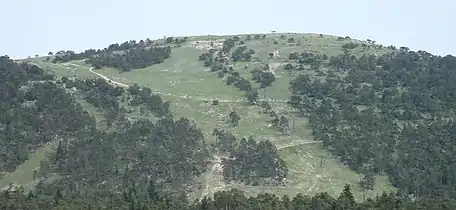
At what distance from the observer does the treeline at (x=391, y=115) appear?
4117 inches

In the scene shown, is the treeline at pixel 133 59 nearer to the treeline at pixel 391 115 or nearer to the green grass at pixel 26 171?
the treeline at pixel 391 115

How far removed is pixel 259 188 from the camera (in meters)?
97.7

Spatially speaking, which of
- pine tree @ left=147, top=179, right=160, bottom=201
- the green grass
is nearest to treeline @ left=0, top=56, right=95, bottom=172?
the green grass

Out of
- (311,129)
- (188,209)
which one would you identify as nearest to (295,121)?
(311,129)

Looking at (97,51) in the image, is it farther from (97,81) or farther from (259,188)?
(259,188)

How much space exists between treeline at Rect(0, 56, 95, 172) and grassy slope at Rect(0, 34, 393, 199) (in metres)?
19.9

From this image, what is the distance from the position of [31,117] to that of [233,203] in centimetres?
4750

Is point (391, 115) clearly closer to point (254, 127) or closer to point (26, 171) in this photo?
point (254, 127)

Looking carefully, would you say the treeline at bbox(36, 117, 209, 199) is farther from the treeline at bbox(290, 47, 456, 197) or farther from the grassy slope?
the treeline at bbox(290, 47, 456, 197)

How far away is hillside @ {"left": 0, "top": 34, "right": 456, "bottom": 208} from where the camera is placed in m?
99.4

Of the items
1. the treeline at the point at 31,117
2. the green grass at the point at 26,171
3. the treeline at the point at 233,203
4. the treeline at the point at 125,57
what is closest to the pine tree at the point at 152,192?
the treeline at the point at 233,203

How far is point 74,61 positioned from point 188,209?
103938 mm

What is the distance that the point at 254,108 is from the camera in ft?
417

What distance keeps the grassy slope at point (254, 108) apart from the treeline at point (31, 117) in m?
19.9
